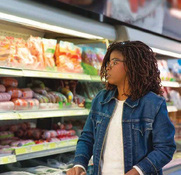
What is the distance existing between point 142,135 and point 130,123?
0.27 feet

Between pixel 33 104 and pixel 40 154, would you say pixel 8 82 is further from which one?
pixel 40 154

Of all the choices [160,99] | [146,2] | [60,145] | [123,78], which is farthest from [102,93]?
[146,2]

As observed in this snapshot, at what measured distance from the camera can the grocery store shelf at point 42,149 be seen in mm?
2311

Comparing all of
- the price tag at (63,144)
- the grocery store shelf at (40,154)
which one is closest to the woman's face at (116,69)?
the grocery store shelf at (40,154)

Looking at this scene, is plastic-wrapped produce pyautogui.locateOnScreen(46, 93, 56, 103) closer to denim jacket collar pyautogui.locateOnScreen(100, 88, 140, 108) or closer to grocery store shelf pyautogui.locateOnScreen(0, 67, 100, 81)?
grocery store shelf pyautogui.locateOnScreen(0, 67, 100, 81)

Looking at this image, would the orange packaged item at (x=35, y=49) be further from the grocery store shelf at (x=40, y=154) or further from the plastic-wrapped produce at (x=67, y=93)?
the grocery store shelf at (x=40, y=154)

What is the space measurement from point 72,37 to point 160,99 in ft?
5.72

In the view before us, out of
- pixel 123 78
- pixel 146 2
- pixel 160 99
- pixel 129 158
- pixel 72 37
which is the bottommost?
pixel 129 158

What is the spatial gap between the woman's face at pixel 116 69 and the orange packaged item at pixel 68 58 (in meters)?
1.13

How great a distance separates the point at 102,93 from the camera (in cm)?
178

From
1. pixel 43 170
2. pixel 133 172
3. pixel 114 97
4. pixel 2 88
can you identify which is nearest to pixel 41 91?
pixel 2 88

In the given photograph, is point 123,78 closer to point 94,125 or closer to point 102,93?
point 102,93

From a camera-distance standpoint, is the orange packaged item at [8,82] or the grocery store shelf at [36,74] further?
the orange packaged item at [8,82]

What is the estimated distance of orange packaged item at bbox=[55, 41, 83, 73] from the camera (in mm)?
2824
